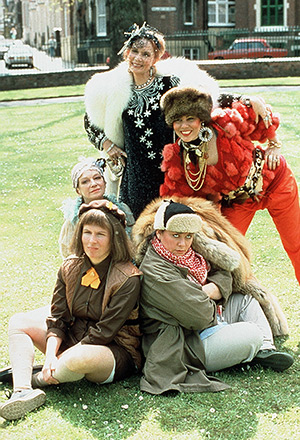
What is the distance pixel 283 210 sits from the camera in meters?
4.41

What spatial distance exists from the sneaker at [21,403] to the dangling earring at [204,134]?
185 centimetres

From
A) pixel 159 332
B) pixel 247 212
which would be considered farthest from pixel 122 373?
pixel 247 212

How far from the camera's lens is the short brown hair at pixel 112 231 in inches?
144

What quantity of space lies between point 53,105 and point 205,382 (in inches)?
594

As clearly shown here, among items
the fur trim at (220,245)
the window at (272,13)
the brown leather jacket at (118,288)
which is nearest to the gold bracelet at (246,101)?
the fur trim at (220,245)

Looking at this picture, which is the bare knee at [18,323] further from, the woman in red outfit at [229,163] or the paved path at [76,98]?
Result: the paved path at [76,98]

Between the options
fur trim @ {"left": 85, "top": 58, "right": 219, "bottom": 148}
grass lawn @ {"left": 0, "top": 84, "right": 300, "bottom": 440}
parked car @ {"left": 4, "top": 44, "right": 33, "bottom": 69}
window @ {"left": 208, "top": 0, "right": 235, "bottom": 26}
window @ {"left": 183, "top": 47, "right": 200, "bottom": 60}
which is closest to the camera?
grass lawn @ {"left": 0, "top": 84, "right": 300, "bottom": 440}

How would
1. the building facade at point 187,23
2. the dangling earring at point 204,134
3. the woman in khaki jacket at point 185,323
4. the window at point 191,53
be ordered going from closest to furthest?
1. the woman in khaki jacket at point 185,323
2. the dangling earring at point 204,134
3. the building facade at point 187,23
4. the window at point 191,53

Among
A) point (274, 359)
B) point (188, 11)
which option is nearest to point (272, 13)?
point (188, 11)

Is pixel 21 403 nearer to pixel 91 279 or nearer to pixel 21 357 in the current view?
pixel 21 357

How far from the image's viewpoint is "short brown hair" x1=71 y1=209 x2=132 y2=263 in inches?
144

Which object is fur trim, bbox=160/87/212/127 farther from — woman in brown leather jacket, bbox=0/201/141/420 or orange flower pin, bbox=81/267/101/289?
orange flower pin, bbox=81/267/101/289

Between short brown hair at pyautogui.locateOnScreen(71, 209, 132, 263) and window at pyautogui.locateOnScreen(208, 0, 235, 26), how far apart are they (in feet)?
104

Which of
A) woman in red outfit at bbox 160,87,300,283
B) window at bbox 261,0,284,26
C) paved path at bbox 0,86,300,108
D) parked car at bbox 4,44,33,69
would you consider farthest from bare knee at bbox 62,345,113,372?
window at bbox 261,0,284,26
